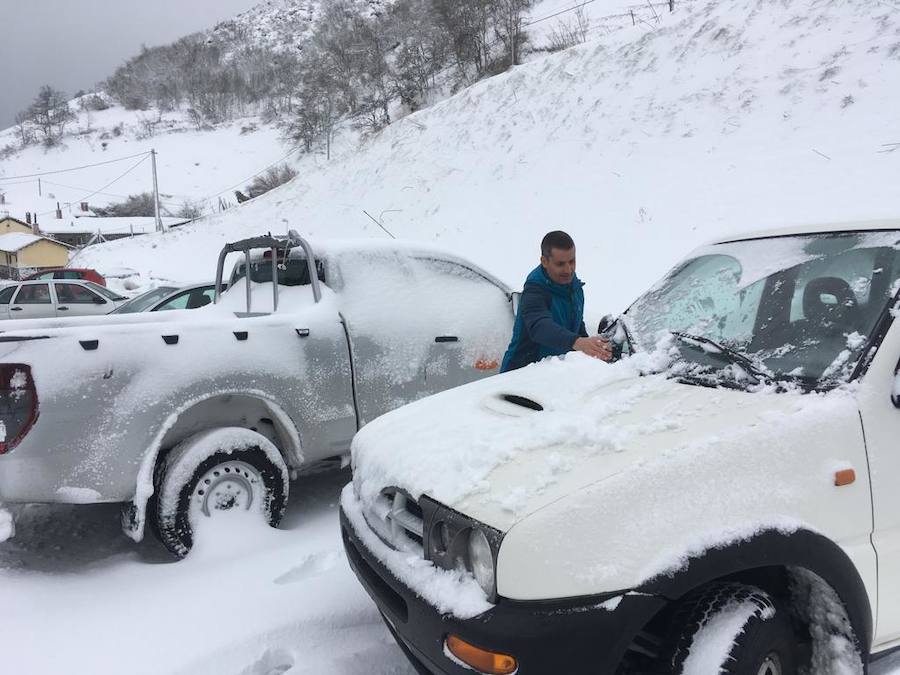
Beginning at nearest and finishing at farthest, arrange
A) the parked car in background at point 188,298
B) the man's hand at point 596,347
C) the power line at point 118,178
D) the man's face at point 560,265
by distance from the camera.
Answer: the man's hand at point 596,347 → the man's face at point 560,265 → the parked car in background at point 188,298 → the power line at point 118,178

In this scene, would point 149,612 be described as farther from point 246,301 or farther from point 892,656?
point 892,656

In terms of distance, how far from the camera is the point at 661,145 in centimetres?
1397

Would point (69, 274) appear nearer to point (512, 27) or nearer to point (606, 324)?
point (606, 324)

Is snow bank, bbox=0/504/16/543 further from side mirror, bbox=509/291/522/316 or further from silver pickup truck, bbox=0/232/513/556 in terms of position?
side mirror, bbox=509/291/522/316

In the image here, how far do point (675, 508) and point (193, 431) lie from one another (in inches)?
113

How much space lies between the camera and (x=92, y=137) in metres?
90.7

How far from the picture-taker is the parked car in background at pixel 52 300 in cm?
1406

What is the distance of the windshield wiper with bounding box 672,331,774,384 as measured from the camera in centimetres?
215

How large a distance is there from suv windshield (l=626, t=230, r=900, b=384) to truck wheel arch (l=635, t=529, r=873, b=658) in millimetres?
562

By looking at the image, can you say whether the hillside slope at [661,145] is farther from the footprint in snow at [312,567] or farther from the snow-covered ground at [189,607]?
the snow-covered ground at [189,607]

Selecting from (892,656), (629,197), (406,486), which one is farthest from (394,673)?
(629,197)

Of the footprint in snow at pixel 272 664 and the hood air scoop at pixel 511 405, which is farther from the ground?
the hood air scoop at pixel 511 405

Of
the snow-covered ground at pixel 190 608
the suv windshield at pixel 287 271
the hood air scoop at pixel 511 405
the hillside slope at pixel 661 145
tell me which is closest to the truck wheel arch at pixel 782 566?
the snow-covered ground at pixel 190 608

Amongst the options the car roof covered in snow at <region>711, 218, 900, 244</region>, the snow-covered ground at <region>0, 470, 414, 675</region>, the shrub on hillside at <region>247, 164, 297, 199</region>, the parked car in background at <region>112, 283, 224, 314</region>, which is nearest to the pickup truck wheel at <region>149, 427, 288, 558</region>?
the snow-covered ground at <region>0, 470, 414, 675</region>
